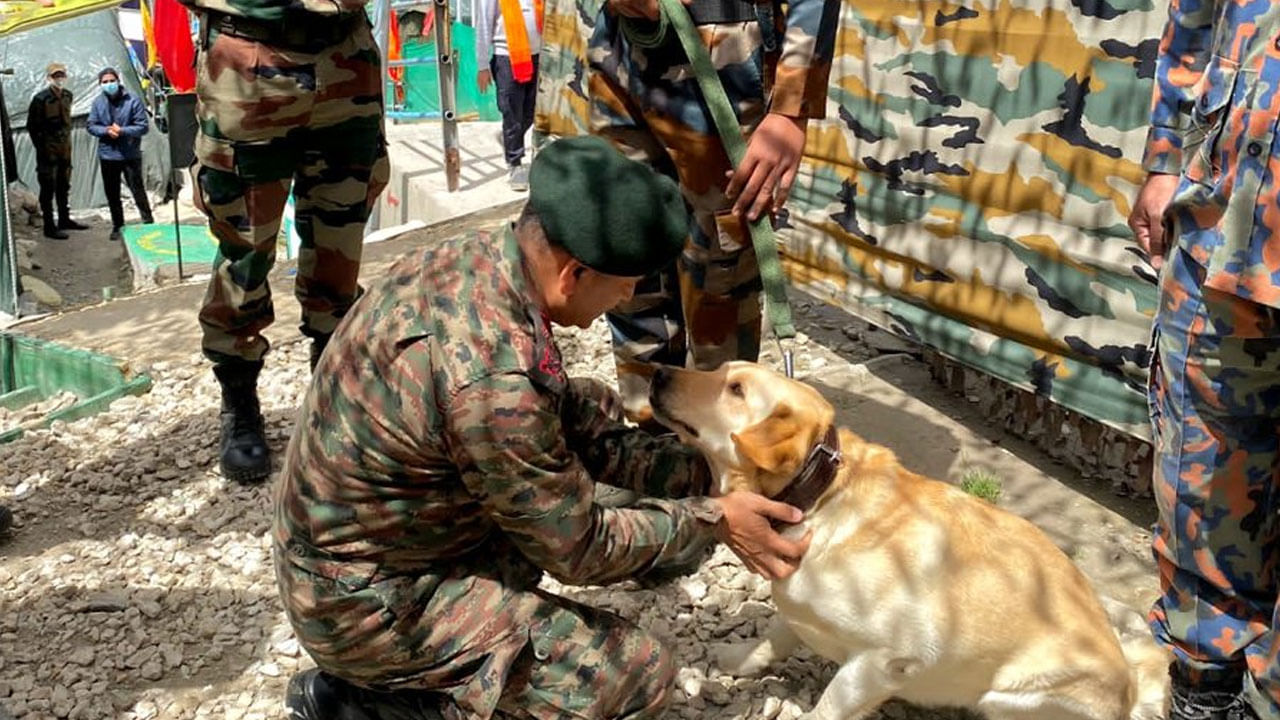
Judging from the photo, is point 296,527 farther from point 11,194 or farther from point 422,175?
point 11,194

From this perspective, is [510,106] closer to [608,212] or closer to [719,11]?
[719,11]

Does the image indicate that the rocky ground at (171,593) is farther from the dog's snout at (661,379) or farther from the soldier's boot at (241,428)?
the dog's snout at (661,379)

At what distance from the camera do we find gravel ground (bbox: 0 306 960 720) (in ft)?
10.7

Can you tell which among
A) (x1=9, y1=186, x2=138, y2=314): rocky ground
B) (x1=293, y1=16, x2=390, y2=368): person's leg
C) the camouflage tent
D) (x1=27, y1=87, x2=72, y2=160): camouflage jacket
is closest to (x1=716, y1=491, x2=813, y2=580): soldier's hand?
the camouflage tent

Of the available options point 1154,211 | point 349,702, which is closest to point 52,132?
point 349,702

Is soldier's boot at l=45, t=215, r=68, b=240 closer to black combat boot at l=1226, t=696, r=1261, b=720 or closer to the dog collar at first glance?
the dog collar

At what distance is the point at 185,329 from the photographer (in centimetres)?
646

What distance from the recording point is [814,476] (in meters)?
2.75

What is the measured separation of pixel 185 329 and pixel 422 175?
6.67 m

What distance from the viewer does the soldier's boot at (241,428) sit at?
14.5 feet

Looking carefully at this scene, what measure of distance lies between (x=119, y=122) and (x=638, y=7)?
15.7 metres

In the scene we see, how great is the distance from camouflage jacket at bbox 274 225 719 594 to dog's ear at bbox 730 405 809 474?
5.9 inches

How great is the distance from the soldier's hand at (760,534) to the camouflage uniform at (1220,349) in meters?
0.84

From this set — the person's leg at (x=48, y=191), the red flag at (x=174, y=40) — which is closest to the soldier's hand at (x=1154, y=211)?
the red flag at (x=174, y=40)
